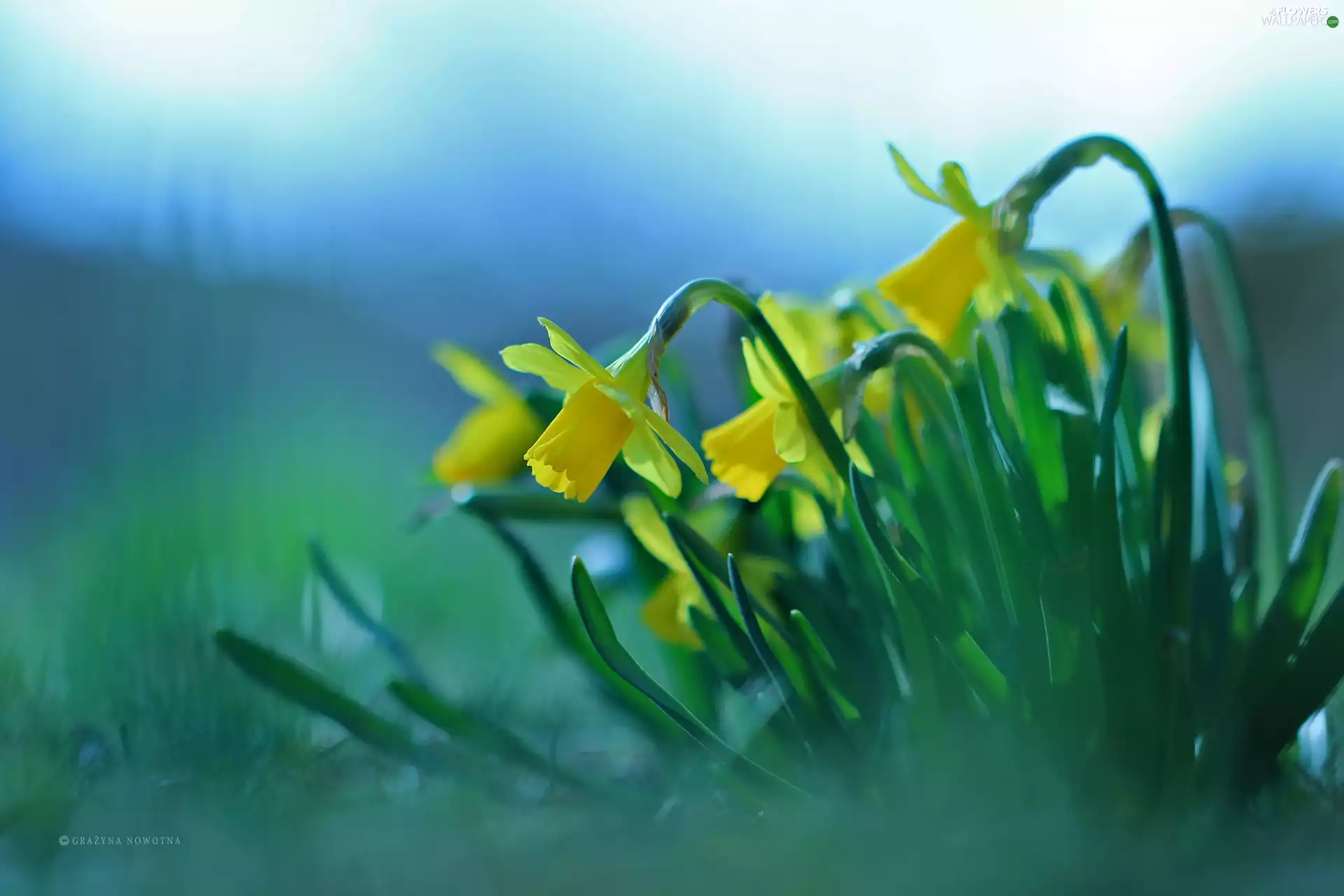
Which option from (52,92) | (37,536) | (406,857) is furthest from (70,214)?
(406,857)

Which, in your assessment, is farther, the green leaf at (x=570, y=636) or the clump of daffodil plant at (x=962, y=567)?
the green leaf at (x=570, y=636)

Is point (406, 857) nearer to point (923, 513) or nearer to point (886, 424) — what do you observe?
point (923, 513)

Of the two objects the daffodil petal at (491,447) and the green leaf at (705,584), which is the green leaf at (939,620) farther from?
the daffodil petal at (491,447)

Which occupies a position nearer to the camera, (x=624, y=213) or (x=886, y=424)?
(x=886, y=424)

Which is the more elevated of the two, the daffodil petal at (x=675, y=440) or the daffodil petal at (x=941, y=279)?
the daffodil petal at (x=941, y=279)

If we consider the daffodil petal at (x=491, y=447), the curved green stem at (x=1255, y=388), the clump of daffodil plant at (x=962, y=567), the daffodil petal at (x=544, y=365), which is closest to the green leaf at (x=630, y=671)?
the clump of daffodil plant at (x=962, y=567)

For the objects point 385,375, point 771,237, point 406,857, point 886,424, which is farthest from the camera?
point 385,375

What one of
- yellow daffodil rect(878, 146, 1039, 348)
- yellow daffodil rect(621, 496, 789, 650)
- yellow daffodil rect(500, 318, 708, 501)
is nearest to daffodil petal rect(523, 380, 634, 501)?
yellow daffodil rect(500, 318, 708, 501)
